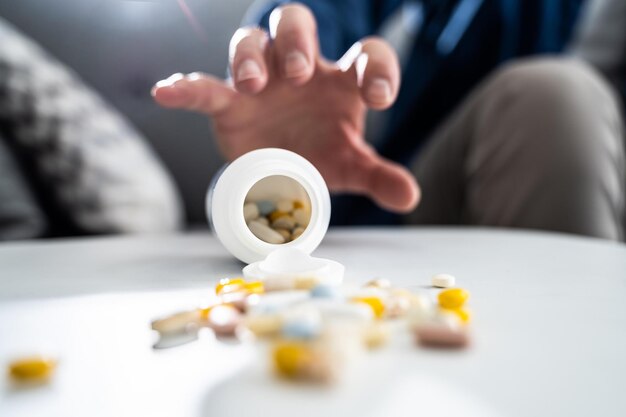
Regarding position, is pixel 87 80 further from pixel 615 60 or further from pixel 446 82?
pixel 615 60

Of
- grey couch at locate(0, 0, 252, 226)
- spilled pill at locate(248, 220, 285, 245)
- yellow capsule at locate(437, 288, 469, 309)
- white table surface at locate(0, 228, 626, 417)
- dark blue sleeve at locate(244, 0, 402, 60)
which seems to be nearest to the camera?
white table surface at locate(0, 228, 626, 417)

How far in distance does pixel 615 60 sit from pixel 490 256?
0.68 m

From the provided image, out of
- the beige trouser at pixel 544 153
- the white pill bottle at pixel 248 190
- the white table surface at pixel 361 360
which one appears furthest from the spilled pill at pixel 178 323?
the beige trouser at pixel 544 153

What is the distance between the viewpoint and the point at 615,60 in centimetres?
104

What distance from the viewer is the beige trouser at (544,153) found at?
0.72 m

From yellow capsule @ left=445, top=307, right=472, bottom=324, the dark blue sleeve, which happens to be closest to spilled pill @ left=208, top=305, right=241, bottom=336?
yellow capsule @ left=445, top=307, right=472, bottom=324

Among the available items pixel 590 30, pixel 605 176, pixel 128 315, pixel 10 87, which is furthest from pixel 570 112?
pixel 10 87

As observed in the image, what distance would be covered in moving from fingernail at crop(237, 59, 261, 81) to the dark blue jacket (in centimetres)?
66

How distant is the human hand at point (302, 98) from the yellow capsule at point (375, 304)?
26cm

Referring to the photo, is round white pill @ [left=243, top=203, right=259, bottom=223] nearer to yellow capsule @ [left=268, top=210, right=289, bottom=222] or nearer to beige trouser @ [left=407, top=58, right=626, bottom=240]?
yellow capsule @ [left=268, top=210, right=289, bottom=222]

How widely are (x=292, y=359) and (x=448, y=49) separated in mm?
1073

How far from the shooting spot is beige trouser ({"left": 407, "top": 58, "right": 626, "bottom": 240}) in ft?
2.37

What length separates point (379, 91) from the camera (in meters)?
0.54

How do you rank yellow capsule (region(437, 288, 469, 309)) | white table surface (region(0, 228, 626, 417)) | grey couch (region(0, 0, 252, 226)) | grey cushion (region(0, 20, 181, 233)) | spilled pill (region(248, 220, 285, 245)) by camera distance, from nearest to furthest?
white table surface (region(0, 228, 626, 417)) < yellow capsule (region(437, 288, 469, 309)) < spilled pill (region(248, 220, 285, 245)) < grey cushion (region(0, 20, 181, 233)) < grey couch (region(0, 0, 252, 226))
